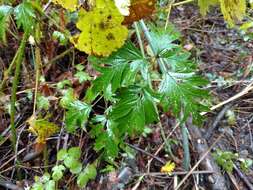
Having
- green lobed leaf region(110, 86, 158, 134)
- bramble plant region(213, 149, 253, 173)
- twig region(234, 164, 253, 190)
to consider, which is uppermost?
green lobed leaf region(110, 86, 158, 134)

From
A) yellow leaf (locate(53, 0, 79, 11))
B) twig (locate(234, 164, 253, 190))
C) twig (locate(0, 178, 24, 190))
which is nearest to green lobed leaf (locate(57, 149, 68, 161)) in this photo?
twig (locate(0, 178, 24, 190))

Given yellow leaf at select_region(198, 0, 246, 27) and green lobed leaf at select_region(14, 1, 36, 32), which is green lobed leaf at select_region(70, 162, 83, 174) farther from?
yellow leaf at select_region(198, 0, 246, 27)

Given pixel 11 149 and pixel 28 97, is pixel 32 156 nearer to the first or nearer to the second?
pixel 11 149

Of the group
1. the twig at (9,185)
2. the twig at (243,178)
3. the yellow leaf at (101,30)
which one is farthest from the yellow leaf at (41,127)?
the twig at (243,178)

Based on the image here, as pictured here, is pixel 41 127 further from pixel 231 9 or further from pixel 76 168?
pixel 231 9

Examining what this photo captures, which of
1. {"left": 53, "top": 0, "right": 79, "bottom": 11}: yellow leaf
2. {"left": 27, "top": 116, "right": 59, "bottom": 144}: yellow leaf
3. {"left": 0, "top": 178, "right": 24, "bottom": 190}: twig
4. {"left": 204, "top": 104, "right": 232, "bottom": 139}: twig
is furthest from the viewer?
{"left": 204, "top": 104, "right": 232, "bottom": 139}: twig

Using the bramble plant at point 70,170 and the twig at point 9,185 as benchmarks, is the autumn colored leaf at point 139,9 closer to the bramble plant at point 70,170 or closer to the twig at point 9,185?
the bramble plant at point 70,170

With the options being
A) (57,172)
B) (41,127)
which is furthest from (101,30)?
(57,172)

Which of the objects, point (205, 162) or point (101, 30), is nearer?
point (101, 30)
